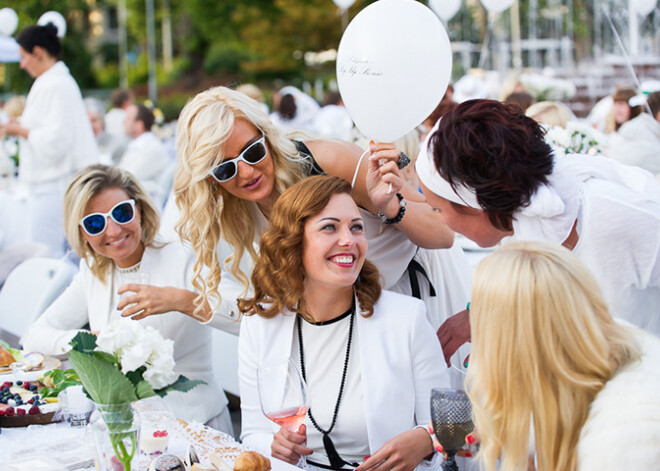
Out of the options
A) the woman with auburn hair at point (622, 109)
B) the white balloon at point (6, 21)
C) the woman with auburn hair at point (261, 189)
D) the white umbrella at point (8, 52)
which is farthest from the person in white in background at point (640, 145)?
the white umbrella at point (8, 52)

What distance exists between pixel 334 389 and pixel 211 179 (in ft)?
2.98

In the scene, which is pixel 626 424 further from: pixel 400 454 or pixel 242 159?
pixel 242 159

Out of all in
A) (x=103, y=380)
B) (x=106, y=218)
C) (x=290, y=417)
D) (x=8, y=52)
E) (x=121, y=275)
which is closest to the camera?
(x=103, y=380)

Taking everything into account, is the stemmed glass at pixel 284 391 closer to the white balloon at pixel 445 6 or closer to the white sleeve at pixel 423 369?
the white sleeve at pixel 423 369

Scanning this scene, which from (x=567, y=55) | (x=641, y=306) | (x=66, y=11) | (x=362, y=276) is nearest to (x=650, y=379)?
(x=641, y=306)

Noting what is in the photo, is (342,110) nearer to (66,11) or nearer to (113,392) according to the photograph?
(113,392)

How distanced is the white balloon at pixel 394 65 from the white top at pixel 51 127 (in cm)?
382

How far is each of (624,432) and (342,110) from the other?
957cm

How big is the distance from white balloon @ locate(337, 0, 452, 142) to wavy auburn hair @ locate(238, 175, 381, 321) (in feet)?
1.02

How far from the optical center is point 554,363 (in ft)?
4.98

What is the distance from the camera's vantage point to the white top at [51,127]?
5785mm

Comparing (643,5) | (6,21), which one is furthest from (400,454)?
(643,5)

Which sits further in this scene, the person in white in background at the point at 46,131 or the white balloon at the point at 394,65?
the person in white in background at the point at 46,131

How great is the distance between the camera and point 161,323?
123 inches
